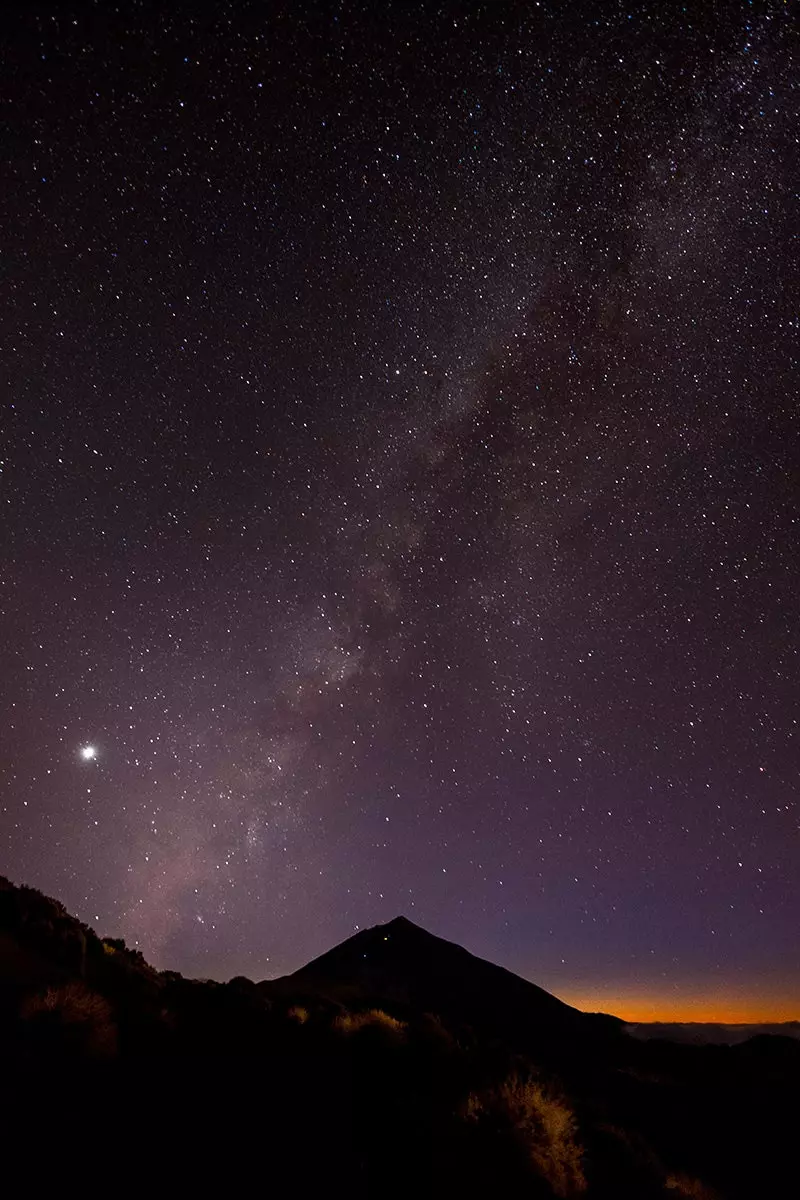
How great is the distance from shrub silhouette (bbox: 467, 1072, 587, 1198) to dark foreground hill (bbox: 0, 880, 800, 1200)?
1.3 inches

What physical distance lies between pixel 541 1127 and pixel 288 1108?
3.77m

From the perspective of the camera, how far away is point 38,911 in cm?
1440

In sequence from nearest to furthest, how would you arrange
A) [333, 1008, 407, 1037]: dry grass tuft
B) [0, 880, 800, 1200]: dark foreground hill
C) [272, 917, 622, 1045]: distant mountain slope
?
[0, 880, 800, 1200]: dark foreground hill
[333, 1008, 407, 1037]: dry grass tuft
[272, 917, 622, 1045]: distant mountain slope

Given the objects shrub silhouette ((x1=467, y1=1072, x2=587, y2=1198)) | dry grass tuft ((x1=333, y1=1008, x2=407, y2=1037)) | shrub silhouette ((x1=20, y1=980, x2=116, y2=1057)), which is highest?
shrub silhouette ((x1=20, y1=980, x2=116, y2=1057))

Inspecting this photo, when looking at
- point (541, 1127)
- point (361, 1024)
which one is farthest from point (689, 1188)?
point (361, 1024)

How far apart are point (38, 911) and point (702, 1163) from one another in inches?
569

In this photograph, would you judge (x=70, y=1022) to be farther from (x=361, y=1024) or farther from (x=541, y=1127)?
(x=541, y=1127)

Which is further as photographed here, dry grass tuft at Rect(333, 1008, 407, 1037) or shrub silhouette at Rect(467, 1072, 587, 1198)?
dry grass tuft at Rect(333, 1008, 407, 1037)

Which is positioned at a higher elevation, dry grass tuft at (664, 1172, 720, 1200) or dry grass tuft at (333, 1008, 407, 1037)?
dry grass tuft at (333, 1008, 407, 1037)

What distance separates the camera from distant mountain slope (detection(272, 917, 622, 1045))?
30.0 metres

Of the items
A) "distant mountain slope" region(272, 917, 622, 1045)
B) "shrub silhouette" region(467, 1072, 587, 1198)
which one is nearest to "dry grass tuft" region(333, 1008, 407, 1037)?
"shrub silhouette" region(467, 1072, 587, 1198)

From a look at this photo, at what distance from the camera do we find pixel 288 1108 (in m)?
8.37

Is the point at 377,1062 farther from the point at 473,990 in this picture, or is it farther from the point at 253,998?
the point at 473,990

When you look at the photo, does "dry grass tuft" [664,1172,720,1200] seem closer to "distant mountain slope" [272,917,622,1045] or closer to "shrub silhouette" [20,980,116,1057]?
"shrub silhouette" [20,980,116,1057]
